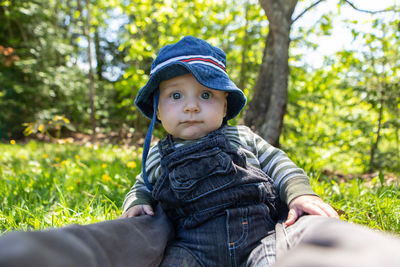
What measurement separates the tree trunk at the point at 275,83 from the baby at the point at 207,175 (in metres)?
1.52

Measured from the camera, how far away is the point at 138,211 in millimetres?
1612

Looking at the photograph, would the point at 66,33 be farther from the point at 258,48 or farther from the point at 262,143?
the point at 262,143

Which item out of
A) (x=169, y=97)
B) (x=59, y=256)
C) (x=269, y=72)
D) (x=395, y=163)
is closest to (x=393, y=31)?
(x=395, y=163)

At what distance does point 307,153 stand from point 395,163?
1392mm

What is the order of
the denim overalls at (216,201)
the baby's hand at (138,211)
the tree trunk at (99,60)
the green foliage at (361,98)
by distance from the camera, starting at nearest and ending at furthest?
the denim overalls at (216,201) → the baby's hand at (138,211) → the green foliage at (361,98) → the tree trunk at (99,60)

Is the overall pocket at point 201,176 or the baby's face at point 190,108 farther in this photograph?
the baby's face at point 190,108

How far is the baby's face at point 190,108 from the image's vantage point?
1.59 metres

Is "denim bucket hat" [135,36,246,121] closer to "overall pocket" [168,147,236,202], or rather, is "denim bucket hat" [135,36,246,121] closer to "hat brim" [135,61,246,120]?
"hat brim" [135,61,246,120]

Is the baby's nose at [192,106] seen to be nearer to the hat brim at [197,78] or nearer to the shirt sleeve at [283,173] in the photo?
the hat brim at [197,78]

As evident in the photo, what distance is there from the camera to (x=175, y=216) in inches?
63.2

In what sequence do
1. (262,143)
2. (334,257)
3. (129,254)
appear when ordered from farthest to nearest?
(262,143) → (129,254) → (334,257)

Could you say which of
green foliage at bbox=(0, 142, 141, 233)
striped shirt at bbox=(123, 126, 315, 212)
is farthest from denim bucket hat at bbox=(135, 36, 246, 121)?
green foliage at bbox=(0, 142, 141, 233)

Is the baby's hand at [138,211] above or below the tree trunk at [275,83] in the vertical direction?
below

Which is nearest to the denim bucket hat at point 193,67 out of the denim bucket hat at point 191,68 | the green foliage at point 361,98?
the denim bucket hat at point 191,68
